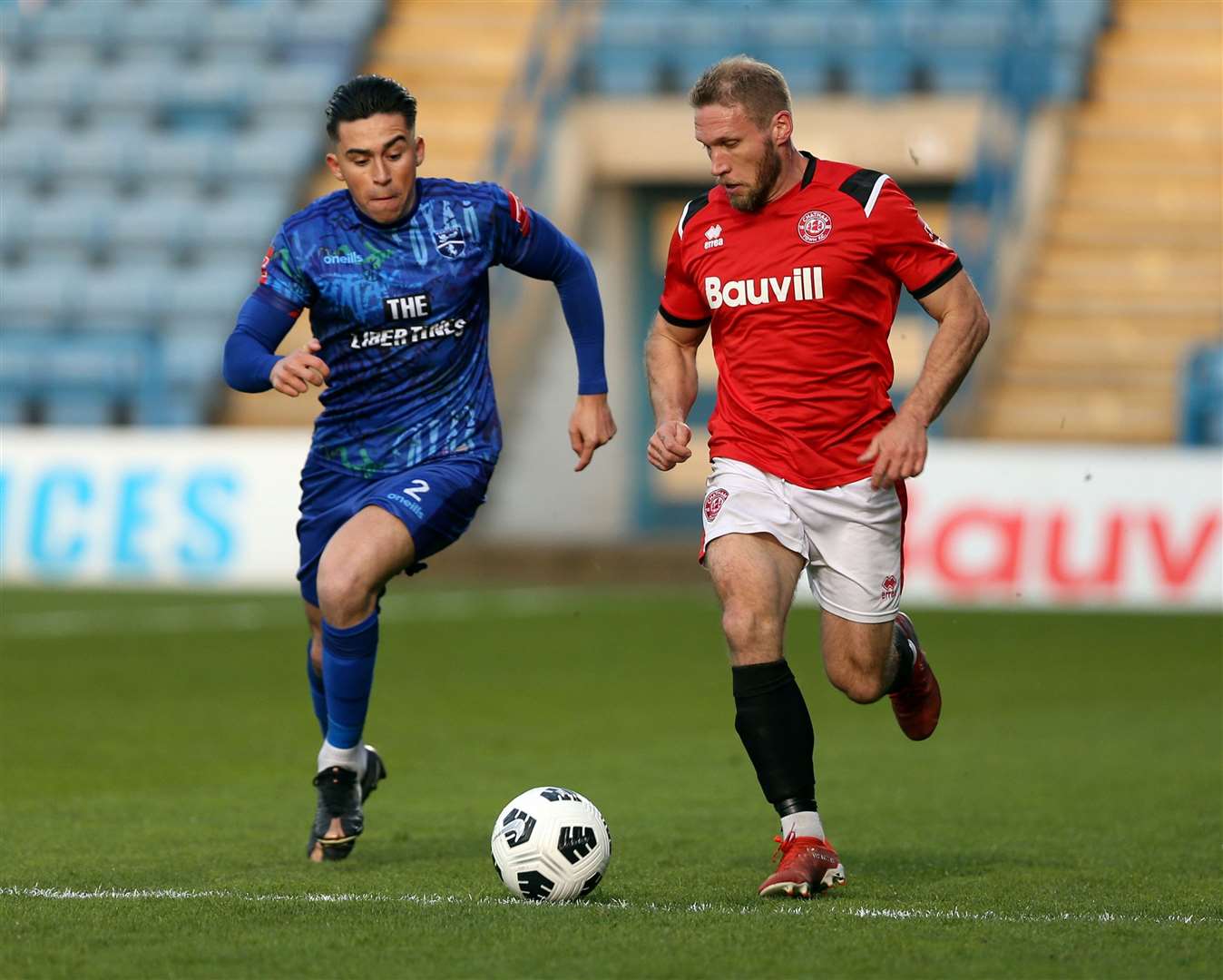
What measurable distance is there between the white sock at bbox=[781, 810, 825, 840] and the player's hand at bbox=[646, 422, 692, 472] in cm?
94

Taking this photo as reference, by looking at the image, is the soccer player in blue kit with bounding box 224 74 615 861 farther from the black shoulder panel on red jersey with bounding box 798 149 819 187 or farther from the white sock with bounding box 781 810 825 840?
the white sock with bounding box 781 810 825 840

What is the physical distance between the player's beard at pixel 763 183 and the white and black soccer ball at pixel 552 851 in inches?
65.3

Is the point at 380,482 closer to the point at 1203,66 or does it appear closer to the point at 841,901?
the point at 841,901

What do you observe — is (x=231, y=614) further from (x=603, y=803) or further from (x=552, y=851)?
(x=552, y=851)

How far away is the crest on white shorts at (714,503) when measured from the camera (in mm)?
5867

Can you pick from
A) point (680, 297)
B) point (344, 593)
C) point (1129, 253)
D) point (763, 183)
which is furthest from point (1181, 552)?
point (344, 593)

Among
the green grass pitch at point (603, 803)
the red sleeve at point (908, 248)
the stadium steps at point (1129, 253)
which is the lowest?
the green grass pitch at point (603, 803)

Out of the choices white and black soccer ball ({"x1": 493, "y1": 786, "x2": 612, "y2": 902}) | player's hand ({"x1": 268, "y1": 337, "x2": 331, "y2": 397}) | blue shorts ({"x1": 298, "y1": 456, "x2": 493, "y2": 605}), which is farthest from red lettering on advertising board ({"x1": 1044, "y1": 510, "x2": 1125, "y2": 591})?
white and black soccer ball ({"x1": 493, "y1": 786, "x2": 612, "y2": 902})

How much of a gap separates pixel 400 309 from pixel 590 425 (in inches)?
25.3

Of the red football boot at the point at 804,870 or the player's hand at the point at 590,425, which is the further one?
the player's hand at the point at 590,425

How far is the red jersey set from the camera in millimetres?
5863

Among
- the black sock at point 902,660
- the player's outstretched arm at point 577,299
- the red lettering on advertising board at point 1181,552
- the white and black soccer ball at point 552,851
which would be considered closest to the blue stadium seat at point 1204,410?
the red lettering on advertising board at point 1181,552

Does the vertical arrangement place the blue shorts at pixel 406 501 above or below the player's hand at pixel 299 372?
below

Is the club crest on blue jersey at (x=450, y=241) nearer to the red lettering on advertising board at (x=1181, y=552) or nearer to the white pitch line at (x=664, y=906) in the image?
the white pitch line at (x=664, y=906)
